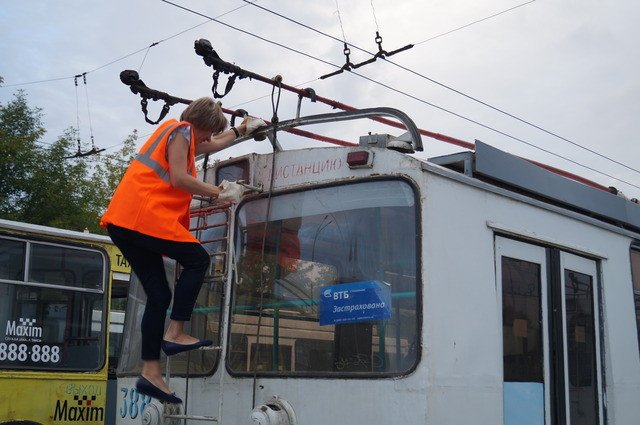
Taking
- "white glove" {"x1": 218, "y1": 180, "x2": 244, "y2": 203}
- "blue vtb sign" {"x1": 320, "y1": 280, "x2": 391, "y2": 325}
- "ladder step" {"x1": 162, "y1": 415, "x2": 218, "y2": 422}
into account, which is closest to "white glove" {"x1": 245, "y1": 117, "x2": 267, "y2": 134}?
"white glove" {"x1": 218, "y1": 180, "x2": 244, "y2": 203}

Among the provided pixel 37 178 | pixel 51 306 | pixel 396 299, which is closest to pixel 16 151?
pixel 37 178

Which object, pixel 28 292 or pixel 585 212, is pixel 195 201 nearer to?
pixel 585 212

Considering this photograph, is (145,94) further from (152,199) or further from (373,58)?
(373,58)

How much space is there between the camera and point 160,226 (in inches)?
171

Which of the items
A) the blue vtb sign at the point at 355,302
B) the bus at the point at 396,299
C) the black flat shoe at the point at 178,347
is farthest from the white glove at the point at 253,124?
the black flat shoe at the point at 178,347

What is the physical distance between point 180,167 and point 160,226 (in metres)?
0.33

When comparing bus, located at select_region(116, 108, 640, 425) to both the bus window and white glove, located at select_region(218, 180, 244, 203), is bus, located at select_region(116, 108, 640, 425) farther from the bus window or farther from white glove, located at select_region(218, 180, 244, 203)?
white glove, located at select_region(218, 180, 244, 203)

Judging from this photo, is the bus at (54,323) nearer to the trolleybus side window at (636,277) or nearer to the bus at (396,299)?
the bus at (396,299)

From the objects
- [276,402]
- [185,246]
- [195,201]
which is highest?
[195,201]

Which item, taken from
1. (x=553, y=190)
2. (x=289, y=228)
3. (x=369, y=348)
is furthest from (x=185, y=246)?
(x=553, y=190)

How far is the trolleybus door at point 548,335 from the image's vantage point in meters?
4.91

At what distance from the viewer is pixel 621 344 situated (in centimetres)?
596

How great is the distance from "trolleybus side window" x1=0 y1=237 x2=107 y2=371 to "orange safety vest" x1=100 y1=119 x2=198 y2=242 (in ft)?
13.4

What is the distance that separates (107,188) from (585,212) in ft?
72.5
